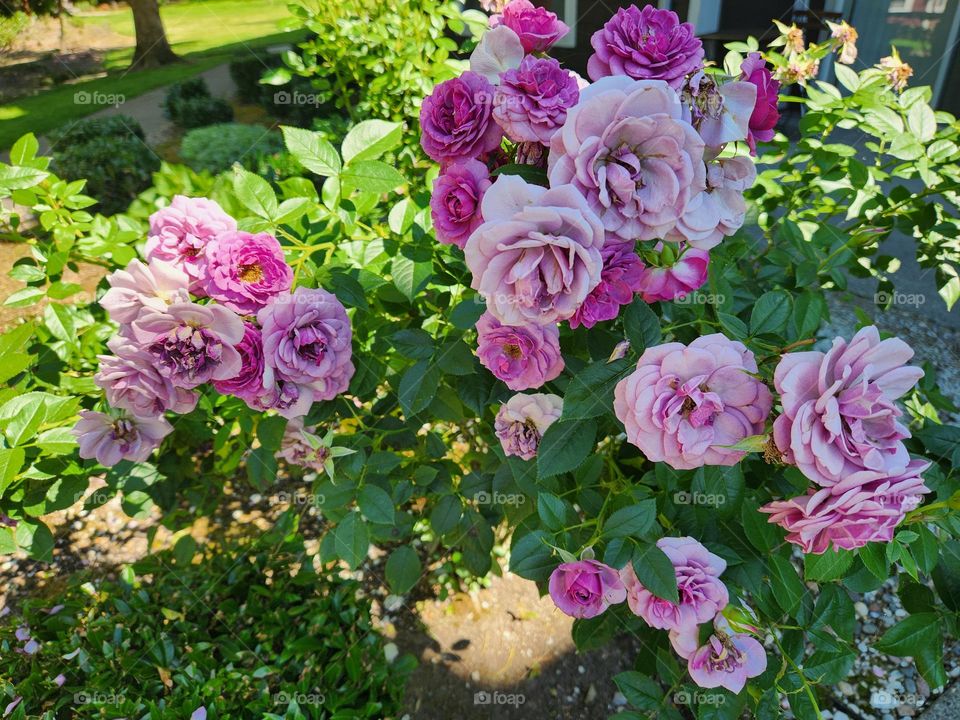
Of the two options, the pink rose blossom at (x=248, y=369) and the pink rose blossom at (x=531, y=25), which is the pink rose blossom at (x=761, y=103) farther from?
the pink rose blossom at (x=248, y=369)

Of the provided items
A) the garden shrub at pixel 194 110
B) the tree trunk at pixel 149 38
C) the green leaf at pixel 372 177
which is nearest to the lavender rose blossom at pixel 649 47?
the green leaf at pixel 372 177

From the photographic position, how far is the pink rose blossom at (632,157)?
71 centimetres

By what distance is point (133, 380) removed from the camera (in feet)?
3.50

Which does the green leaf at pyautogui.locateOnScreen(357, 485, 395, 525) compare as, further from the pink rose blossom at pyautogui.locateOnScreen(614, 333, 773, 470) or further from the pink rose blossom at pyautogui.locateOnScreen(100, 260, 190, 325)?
the pink rose blossom at pyautogui.locateOnScreen(614, 333, 773, 470)

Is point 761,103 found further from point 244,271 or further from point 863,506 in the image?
point 244,271

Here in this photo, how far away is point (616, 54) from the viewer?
2.80 ft

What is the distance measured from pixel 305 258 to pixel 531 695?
1.46 m

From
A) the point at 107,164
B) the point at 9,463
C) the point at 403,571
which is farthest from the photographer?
the point at 107,164

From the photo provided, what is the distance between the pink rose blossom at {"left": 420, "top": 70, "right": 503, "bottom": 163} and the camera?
897 millimetres

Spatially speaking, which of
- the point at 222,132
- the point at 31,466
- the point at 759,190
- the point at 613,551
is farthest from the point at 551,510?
the point at 222,132

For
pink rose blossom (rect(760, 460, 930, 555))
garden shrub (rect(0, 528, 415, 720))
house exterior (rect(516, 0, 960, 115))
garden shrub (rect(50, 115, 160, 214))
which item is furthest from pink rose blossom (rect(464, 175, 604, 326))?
house exterior (rect(516, 0, 960, 115))

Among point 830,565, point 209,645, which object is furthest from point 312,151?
point 209,645

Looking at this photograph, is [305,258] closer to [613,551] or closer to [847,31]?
[613,551]

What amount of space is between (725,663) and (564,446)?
42 cm
